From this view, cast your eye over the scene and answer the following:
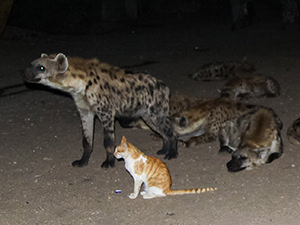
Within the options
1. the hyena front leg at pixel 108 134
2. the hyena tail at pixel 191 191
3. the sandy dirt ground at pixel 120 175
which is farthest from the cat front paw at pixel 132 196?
the hyena front leg at pixel 108 134

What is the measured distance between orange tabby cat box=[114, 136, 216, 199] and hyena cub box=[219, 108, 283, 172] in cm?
63

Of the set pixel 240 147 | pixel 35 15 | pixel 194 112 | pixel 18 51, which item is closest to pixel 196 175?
pixel 240 147

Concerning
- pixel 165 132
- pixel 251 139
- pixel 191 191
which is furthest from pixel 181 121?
pixel 191 191

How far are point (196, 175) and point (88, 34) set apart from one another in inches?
315

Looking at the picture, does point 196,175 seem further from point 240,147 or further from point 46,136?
point 46,136

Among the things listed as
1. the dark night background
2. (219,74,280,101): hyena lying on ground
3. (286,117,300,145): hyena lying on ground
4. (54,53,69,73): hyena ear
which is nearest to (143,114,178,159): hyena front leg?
(54,53,69,73): hyena ear

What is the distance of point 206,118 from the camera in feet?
14.8

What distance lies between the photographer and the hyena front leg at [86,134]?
12.7 ft

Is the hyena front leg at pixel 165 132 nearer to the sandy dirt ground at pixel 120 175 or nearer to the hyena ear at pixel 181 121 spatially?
the sandy dirt ground at pixel 120 175

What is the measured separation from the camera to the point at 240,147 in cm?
373

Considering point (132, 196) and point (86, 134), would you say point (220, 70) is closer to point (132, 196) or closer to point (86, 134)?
point (86, 134)

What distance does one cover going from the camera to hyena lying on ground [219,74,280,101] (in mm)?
5621

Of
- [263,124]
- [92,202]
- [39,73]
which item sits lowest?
[92,202]

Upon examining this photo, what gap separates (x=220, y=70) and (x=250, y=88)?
96 cm
